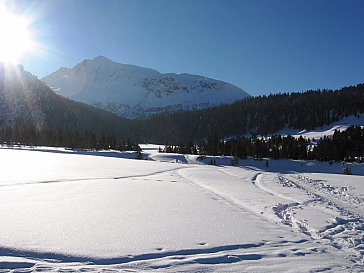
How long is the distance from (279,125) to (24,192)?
163670 mm

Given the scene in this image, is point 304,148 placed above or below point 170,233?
above

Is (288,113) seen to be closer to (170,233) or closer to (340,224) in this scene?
(340,224)

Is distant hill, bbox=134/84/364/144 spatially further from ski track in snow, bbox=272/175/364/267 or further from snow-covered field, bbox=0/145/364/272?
snow-covered field, bbox=0/145/364/272

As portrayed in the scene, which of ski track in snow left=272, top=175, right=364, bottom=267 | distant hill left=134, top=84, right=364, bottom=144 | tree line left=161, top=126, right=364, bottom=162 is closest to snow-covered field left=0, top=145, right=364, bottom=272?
ski track in snow left=272, top=175, right=364, bottom=267

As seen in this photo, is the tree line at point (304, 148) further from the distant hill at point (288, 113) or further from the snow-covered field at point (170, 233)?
the distant hill at point (288, 113)

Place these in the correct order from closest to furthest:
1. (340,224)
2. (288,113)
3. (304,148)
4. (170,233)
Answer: (170,233)
(340,224)
(304,148)
(288,113)

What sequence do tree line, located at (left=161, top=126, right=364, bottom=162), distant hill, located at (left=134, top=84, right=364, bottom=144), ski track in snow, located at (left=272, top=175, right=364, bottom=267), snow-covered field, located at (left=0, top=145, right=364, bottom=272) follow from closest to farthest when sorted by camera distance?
snow-covered field, located at (left=0, top=145, right=364, bottom=272)
ski track in snow, located at (left=272, top=175, right=364, bottom=267)
tree line, located at (left=161, top=126, right=364, bottom=162)
distant hill, located at (left=134, top=84, right=364, bottom=144)

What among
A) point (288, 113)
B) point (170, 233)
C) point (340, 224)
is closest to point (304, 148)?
point (340, 224)

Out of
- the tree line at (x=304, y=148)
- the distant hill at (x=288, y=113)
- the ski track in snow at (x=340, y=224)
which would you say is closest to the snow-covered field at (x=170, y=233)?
the ski track in snow at (x=340, y=224)

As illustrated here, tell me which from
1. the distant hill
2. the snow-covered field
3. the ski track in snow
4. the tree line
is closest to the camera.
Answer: the snow-covered field

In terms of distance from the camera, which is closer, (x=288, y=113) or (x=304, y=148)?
(x=304, y=148)

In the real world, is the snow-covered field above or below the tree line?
below

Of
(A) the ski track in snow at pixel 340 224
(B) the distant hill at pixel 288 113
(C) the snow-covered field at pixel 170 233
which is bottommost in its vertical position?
(A) the ski track in snow at pixel 340 224

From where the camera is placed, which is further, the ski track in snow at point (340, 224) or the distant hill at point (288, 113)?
the distant hill at point (288, 113)
